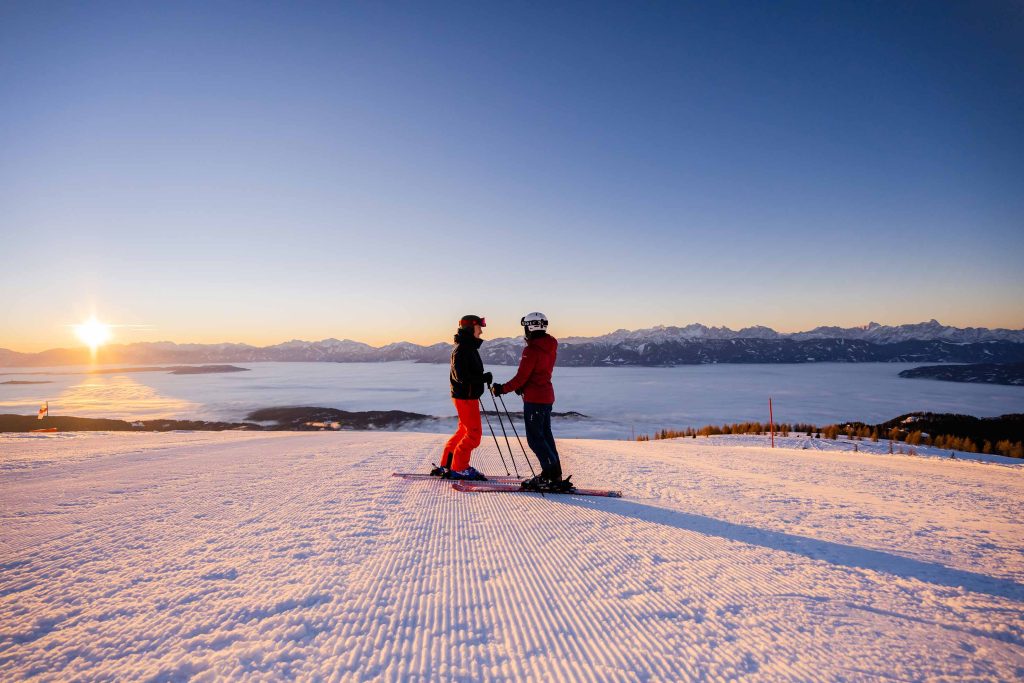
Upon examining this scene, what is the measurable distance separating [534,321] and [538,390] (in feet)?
2.89

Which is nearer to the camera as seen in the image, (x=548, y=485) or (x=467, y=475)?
(x=548, y=485)

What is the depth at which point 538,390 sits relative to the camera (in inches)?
200

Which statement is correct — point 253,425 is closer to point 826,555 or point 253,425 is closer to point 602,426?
point 602,426

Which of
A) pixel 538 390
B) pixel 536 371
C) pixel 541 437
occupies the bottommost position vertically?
pixel 541 437

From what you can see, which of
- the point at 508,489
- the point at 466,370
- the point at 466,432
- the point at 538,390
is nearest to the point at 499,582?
the point at 508,489

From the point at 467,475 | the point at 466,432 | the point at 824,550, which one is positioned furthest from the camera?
the point at 467,475

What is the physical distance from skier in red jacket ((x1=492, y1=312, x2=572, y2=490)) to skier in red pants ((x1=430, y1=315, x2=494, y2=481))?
0.36 meters

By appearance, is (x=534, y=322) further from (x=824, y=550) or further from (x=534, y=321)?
(x=824, y=550)

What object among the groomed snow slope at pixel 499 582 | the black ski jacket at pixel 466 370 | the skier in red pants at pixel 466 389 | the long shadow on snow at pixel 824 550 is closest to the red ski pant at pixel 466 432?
the skier in red pants at pixel 466 389

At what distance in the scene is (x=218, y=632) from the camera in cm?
219

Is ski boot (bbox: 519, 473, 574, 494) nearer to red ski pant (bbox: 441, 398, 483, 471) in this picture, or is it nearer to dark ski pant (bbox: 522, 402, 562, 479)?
dark ski pant (bbox: 522, 402, 562, 479)

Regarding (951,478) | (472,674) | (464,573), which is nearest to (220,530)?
(464,573)

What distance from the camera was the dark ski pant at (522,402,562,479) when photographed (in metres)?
5.05

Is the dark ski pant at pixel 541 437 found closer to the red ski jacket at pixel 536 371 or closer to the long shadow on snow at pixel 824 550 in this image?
the red ski jacket at pixel 536 371
